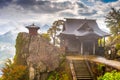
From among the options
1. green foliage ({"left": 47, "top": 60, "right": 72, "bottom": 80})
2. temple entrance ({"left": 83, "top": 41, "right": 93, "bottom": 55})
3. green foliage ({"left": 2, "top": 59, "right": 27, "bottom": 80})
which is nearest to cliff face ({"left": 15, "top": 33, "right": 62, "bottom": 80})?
green foliage ({"left": 47, "top": 60, "right": 72, "bottom": 80})

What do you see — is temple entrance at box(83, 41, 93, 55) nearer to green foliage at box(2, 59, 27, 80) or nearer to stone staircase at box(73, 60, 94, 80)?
green foliage at box(2, 59, 27, 80)

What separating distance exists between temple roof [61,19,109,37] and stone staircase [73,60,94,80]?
14379 mm

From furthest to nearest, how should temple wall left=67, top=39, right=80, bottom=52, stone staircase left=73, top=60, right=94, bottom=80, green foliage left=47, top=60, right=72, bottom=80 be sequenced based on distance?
temple wall left=67, top=39, right=80, bottom=52 < green foliage left=47, top=60, right=72, bottom=80 < stone staircase left=73, top=60, right=94, bottom=80

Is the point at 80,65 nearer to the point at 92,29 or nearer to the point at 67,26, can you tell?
the point at 92,29

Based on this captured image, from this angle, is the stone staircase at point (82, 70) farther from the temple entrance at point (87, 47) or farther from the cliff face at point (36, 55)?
the temple entrance at point (87, 47)

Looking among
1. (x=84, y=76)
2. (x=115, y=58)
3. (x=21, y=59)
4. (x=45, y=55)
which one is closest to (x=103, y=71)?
(x=84, y=76)

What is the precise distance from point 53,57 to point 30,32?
10.6 m

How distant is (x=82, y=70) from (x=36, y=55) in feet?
40.0

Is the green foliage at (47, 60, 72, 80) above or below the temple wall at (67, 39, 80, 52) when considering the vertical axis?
below

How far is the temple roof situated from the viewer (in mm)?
53350

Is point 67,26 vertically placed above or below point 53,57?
above

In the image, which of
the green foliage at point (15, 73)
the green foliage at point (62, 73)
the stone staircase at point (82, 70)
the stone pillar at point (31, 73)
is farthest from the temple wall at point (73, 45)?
the stone staircase at point (82, 70)

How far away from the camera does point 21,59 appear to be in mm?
50469

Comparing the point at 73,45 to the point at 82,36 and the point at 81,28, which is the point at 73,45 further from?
the point at 82,36
